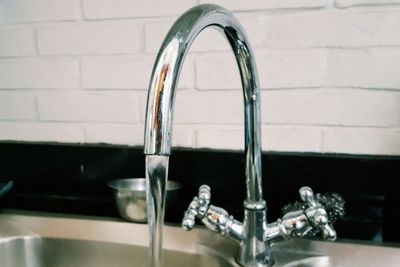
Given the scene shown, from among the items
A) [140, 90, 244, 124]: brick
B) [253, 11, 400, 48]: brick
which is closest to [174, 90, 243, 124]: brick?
[140, 90, 244, 124]: brick

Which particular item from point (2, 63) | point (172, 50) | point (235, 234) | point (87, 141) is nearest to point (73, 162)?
point (87, 141)

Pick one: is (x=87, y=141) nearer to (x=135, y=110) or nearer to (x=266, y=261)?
(x=135, y=110)

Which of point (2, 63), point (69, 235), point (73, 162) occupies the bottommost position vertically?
point (69, 235)

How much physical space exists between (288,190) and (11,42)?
652mm

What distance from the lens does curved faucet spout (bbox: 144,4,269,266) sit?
294 mm

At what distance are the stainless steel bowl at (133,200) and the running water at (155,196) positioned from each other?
314 millimetres

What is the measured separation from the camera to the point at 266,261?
551mm

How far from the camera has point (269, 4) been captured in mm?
654

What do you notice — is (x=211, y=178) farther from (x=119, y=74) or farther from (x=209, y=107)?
(x=119, y=74)

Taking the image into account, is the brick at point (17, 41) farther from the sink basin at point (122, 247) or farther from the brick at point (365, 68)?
the brick at point (365, 68)

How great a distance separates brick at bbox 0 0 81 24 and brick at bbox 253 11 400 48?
36 cm

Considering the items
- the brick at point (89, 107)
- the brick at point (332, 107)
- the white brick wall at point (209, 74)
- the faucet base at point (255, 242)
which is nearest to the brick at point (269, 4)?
the white brick wall at point (209, 74)

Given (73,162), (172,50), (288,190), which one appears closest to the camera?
(172,50)

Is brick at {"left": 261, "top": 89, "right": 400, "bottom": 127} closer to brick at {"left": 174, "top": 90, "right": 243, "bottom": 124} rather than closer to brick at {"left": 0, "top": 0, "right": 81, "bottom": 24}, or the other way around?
brick at {"left": 174, "top": 90, "right": 243, "bottom": 124}
